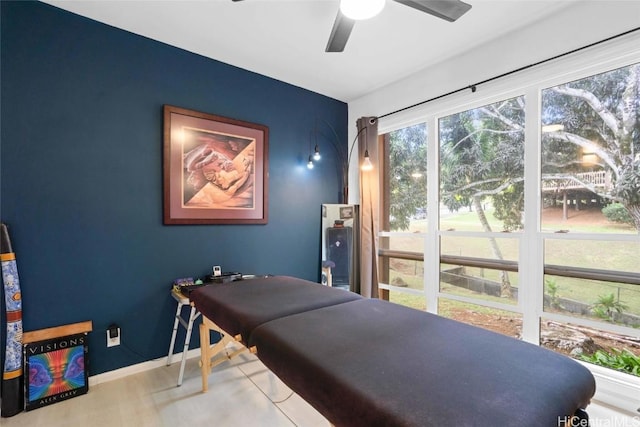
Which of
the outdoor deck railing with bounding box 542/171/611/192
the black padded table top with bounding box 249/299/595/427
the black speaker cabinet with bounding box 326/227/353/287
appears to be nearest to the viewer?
the black padded table top with bounding box 249/299/595/427

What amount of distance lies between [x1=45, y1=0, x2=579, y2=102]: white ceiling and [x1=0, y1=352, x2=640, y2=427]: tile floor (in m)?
2.57

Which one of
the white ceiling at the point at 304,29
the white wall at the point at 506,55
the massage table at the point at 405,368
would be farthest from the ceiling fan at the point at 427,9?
the massage table at the point at 405,368

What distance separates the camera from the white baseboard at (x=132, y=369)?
81.5 inches

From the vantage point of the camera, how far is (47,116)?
75.5 inches

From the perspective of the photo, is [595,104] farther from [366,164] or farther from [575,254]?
[366,164]

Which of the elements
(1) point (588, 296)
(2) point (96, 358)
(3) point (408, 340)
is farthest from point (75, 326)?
(1) point (588, 296)

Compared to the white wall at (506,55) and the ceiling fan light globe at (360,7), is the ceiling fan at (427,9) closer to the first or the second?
the ceiling fan light globe at (360,7)

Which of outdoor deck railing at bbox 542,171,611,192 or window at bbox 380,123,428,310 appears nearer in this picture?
outdoor deck railing at bbox 542,171,611,192

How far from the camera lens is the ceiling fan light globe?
1379 millimetres

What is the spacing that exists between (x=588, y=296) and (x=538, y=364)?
1487mm

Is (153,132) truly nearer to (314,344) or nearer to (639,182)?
(314,344)

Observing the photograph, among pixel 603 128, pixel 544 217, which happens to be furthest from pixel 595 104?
pixel 544 217

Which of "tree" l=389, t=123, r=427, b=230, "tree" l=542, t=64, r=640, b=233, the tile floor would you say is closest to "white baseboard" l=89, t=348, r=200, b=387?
the tile floor

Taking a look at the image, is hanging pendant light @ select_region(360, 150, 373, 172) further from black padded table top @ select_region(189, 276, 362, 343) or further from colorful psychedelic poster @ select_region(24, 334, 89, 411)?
colorful psychedelic poster @ select_region(24, 334, 89, 411)
